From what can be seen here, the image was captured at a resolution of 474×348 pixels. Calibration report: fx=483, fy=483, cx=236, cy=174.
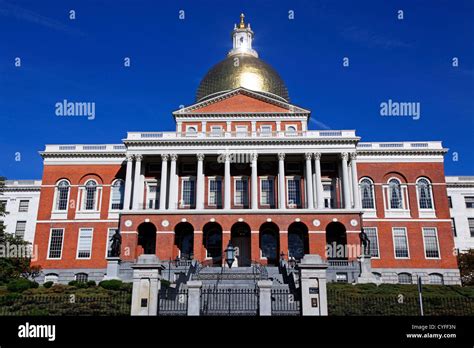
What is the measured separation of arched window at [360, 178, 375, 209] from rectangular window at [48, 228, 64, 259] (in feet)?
103

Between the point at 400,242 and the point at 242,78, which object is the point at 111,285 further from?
the point at 242,78

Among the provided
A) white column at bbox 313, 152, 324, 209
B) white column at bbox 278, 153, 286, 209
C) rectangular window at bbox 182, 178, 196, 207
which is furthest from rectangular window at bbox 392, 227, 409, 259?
rectangular window at bbox 182, 178, 196, 207

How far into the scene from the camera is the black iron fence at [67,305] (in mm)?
21094

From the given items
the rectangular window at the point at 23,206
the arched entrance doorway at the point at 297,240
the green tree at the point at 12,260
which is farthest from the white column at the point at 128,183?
the rectangular window at the point at 23,206

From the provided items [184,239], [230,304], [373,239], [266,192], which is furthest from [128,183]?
[230,304]

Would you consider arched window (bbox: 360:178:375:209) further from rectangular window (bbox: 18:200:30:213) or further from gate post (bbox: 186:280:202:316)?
rectangular window (bbox: 18:200:30:213)

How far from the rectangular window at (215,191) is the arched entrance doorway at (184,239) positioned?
12.3ft

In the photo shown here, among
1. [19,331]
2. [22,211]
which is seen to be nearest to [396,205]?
[19,331]

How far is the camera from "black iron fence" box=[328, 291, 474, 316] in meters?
21.6

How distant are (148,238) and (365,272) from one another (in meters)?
21.0

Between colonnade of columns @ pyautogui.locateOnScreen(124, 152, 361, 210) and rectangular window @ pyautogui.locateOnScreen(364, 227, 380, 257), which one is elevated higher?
colonnade of columns @ pyautogui.locateOnScreen(124, 152, 361, 210)

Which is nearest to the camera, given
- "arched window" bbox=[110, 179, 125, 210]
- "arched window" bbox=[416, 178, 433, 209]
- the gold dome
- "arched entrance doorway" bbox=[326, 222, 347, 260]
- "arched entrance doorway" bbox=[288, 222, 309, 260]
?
"arched entrance doorway" bbox=[326, 222, 347, 260]

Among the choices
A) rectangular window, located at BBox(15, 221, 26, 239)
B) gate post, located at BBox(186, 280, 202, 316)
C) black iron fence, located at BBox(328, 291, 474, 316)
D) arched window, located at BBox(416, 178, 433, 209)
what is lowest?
black iron fence, located at BBox(328, 291, 474, 316)

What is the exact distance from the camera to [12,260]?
45.9m
